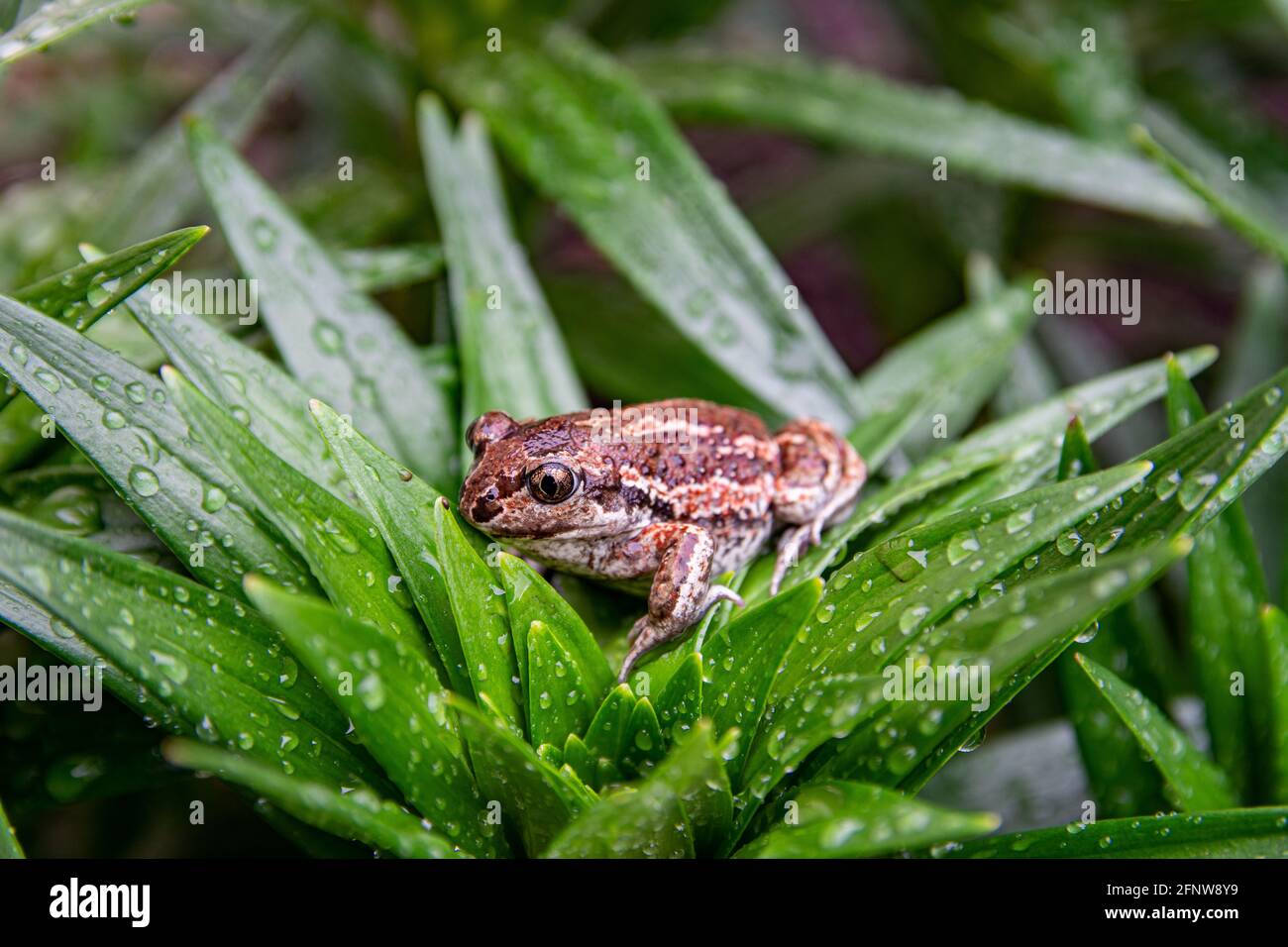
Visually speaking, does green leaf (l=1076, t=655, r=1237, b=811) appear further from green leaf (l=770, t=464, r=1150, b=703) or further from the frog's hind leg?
the frog's hind leg

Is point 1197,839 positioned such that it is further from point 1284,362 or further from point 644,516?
point 1284,362

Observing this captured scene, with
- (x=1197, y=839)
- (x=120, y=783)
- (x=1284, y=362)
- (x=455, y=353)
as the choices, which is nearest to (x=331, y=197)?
(x=455, y=353)

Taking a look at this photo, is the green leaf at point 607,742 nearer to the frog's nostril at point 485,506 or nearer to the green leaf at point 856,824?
the green leaf at point 856,824
